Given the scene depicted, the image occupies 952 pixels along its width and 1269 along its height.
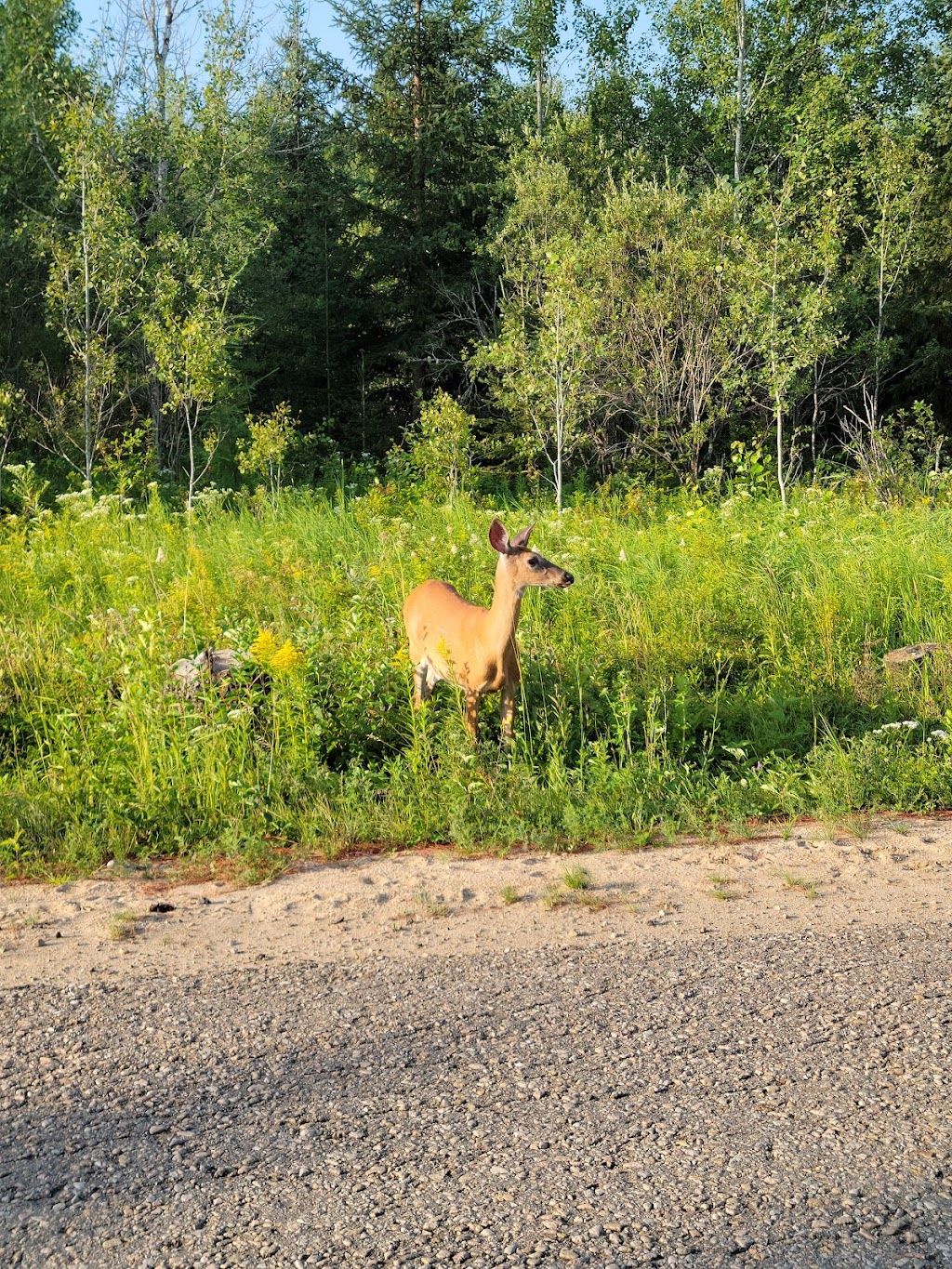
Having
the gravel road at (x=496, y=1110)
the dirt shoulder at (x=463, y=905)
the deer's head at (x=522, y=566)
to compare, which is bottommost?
the dirt shoulder at (x=463, y=905)

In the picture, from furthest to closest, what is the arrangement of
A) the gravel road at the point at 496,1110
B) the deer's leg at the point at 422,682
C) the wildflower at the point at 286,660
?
the deer's leg at the point at 422,682, the wildflower at the point at 286,660, the gravel road at the point at 496,1110

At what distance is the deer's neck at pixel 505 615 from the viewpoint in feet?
21.2

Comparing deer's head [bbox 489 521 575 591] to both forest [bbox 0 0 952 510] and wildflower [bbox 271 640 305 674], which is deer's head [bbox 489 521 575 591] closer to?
wildflower [bbox 271 640 305 674]

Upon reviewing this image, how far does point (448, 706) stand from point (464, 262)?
22.1m

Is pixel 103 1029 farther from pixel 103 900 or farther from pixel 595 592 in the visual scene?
pixel 595 592

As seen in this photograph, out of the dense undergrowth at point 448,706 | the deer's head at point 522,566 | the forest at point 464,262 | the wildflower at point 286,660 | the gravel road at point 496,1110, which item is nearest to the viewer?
the gravel road at point 496,1110

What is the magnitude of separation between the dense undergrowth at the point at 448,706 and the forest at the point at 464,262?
28.8 feet

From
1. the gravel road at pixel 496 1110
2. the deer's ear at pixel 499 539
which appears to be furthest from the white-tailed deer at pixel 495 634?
the gravel road at pixel 496 1110

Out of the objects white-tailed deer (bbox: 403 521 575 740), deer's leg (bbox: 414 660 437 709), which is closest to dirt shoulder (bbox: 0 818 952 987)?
white-tailed deer (bbox: 403 521 575 740)

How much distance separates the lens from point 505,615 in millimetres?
6473

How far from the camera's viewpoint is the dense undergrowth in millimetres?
5957

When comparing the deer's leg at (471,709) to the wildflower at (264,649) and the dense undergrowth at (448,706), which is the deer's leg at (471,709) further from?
the wildflower at (264,649)

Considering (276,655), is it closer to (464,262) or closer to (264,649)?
(264,649)

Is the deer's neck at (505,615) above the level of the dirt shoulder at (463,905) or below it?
above
